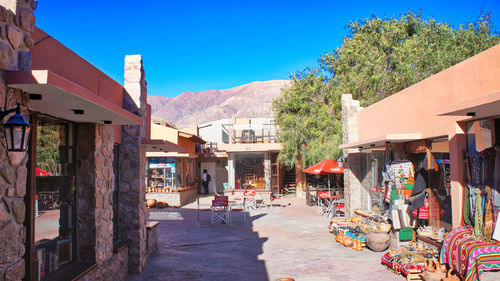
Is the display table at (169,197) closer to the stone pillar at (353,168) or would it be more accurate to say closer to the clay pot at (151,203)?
the clay pot at (151,203)

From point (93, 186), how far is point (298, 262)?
15.1 feet

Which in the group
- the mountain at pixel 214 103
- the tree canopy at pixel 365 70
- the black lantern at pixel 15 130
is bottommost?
the black lantern at pixel 15 130

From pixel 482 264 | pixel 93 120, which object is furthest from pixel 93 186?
pixel 482 264

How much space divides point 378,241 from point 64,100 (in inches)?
288

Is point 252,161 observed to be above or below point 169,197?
above

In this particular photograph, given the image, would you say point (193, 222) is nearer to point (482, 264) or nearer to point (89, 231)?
point (89, 231)

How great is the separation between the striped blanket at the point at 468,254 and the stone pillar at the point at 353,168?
5979 millimetres

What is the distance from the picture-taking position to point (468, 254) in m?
5.22

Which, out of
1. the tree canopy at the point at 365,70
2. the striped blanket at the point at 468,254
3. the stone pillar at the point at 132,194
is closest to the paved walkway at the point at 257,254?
the stone pillar at the point at 132,194

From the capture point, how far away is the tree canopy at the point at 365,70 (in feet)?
55.7

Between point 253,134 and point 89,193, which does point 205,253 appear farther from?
point 253,134

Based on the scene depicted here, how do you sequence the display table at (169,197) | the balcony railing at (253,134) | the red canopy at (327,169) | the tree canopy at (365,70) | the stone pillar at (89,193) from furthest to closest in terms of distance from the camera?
the balcony railing at (253,134), the display table at (169,197), the tree canopy at (365,70), the red canopy at (327,169), the stone pillar at (89,193)

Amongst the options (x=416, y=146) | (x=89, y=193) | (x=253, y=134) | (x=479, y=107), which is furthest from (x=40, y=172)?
(x=253, y=134)

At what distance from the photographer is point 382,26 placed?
22.8 meters
